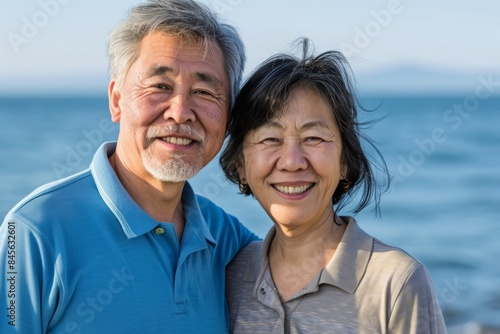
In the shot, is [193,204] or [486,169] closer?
[193,204]

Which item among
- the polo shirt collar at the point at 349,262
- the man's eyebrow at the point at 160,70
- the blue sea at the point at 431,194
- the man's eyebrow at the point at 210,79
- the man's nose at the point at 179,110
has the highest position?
the man's eyebrow at the point at 160,70

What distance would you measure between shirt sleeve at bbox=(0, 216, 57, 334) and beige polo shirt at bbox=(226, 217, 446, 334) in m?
0.80

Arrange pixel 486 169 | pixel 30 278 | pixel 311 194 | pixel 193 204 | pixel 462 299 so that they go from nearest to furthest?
pixel 30 278
pixel 311 194
pixel 193 204
pixel 462 299
pixel 486 169

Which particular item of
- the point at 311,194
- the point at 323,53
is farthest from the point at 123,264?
the point at 323,53

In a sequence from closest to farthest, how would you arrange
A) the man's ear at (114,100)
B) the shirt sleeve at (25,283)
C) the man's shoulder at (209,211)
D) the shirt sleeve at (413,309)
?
the shirt sleeve at (25,283), the shirt sleeve at (413,309), the man's ear at (114,100), the man's shoulder at (209,211)

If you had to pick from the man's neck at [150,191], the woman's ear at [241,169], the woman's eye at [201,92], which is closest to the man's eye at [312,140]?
the woman's ear at [241,169]

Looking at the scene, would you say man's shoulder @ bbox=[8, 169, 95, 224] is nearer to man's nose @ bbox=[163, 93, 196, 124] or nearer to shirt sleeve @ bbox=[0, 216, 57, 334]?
shirt sleeve @ bbox=[0, 216, 57, 334]

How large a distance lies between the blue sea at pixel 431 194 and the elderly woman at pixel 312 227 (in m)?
0.44

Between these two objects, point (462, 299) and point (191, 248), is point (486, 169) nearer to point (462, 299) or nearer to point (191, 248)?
point (462, 299)

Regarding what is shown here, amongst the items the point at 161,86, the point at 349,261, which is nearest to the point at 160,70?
the point at 161,86

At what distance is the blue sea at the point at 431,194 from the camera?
1000cm

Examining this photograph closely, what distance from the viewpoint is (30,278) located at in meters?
2.78

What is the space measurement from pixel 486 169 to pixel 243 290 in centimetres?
1875

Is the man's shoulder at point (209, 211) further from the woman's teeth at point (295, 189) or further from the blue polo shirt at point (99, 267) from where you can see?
the woman's teeth at point (295, 189)
